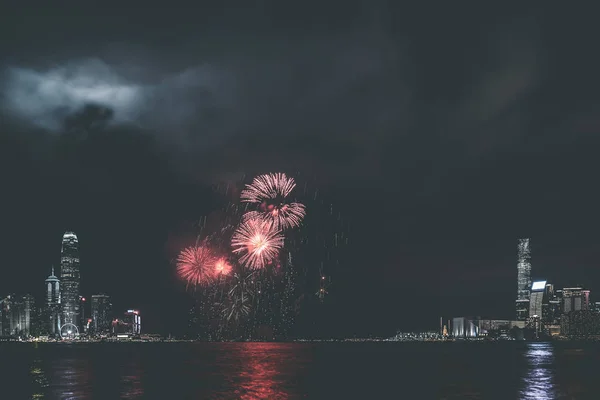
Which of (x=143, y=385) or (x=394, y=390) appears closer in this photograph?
(x=394, y=390)

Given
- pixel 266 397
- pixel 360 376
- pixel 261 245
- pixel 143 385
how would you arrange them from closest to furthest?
pixel 266 397, pixel 143 385, pixel 261 245, pixel 360 376

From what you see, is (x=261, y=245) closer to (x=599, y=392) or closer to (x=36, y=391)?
(x=36, y=391)

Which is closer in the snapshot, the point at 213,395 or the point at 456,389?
the point at 213,395

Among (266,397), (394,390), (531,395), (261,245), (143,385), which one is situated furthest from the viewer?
(261,245)

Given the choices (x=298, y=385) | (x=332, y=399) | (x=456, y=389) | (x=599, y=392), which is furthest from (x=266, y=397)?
(x=599, y=392)

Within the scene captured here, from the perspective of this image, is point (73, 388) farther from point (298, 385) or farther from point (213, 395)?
point (298, 385)

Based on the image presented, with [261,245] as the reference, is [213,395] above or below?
below

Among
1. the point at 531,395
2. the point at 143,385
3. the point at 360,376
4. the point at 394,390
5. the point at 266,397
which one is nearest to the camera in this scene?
the point at 266,397

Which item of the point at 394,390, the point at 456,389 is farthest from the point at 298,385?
the point at 456,389

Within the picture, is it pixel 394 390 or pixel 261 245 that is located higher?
pixel 261 245
